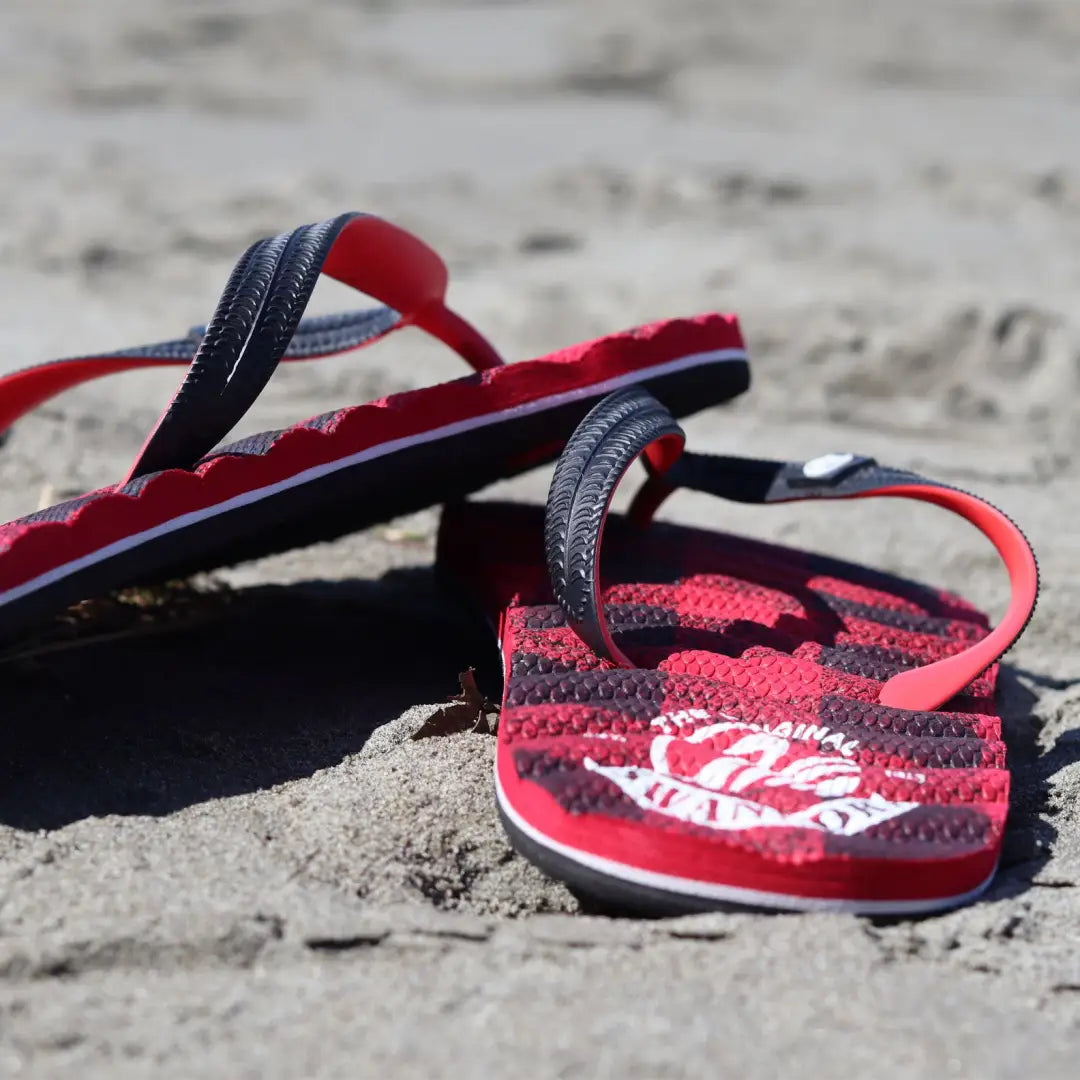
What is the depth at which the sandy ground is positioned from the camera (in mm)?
1095

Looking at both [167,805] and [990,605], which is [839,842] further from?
[990,605]

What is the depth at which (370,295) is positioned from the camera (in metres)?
1.90

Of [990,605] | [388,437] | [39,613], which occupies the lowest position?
[990,605]

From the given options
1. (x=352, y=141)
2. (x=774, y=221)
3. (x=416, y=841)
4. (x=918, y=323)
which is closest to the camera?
(x=416, y=841)

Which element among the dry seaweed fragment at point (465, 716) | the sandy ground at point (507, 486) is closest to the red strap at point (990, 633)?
the sandy ground at point (507, 486)

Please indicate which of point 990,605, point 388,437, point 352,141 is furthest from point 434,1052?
point 352,141

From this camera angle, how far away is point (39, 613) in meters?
1.37

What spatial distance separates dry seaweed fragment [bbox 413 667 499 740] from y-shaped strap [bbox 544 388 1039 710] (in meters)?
0.17

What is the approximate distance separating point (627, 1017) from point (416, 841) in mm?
338

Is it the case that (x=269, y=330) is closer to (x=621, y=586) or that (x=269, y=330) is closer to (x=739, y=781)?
(x=621, y=586)

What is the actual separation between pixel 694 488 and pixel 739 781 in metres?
0.59

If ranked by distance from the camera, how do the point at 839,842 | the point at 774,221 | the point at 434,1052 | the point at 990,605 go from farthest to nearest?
the point at 774,221 < the point at 990,605 < the point at 839,842 < the point at 434,1052

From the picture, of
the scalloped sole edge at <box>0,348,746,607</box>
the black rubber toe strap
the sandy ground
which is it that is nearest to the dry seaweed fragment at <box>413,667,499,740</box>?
the sandy ground

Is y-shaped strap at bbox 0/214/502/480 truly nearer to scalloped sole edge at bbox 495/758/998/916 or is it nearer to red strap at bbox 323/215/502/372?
red strap at bbox 323/215/502/372
